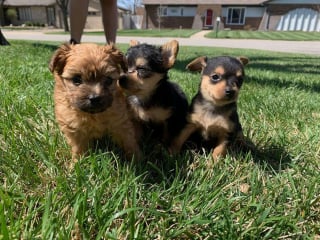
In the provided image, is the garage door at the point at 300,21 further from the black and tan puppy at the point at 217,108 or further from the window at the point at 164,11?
the black and tan puppy at the point at 217,108

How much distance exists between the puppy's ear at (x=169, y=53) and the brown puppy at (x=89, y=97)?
61 cm

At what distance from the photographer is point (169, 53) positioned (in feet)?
10.5

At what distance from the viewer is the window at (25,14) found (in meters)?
51.3

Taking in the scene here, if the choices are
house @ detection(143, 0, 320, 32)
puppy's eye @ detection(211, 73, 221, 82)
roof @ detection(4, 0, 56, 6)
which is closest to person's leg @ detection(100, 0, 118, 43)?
puppy's eye @ detection(211, 73, 221, 82)

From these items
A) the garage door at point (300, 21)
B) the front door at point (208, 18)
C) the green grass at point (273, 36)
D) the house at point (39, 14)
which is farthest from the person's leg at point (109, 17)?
the house at point (39, 14)

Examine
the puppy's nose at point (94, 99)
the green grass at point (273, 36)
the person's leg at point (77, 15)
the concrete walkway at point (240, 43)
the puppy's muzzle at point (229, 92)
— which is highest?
the person's leg at point (77, 15)

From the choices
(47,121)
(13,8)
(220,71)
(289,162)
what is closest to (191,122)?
(220,71)

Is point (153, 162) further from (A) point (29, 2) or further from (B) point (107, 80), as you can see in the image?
(A) point (29, 2)

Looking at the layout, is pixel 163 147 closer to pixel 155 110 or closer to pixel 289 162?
pixel 155 110

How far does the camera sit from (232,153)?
2.84 meters

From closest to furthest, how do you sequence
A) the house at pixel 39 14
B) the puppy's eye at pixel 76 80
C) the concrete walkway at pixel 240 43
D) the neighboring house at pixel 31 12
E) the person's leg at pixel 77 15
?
the puppy's eye at pixel 76 80, the person's leg at pixel 77 15, the concrete walkway at pixel 240 43, the house at pixel 39 14, the neighboring house at pixel 31 12

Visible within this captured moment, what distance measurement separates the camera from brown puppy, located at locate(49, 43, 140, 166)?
7.86 feet

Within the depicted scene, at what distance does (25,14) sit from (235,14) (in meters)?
32.3

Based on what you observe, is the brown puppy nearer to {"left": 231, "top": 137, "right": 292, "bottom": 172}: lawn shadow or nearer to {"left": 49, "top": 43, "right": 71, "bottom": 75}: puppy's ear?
{"left": 49, "top": 43, "right": 71, "bottom": 75}: puppy's ear
